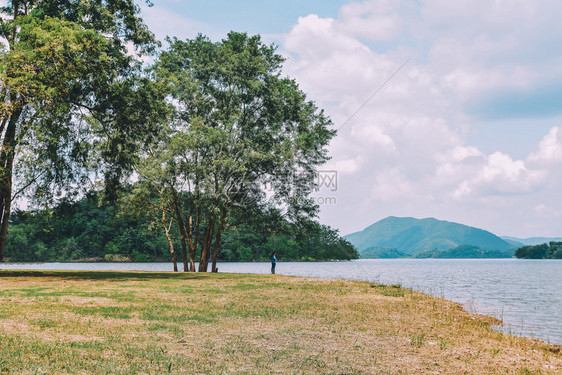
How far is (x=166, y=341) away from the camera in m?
8.87

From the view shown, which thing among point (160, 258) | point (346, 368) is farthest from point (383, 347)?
point (160, 258)

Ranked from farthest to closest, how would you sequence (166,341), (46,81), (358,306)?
(46,81)
(358,306)
(166,341)

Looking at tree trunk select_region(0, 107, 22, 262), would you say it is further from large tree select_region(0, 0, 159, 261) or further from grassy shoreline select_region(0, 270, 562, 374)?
grassy shoreline select_region(0, 270, 562, 374)

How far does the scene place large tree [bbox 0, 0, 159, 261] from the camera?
20719 millimetres

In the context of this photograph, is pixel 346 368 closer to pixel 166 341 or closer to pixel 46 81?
pixel 166 341

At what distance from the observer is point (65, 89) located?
21.6 m

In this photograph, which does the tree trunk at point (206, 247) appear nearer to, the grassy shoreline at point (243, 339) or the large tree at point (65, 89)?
the large tree at point (65, 89)

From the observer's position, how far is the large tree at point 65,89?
68.0ft

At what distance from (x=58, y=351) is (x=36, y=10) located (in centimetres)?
2246

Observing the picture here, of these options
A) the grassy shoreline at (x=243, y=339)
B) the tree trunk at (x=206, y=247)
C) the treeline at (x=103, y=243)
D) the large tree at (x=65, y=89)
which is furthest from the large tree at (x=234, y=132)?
the treeline at (x=103, y=243)

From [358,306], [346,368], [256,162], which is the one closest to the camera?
[346,368]

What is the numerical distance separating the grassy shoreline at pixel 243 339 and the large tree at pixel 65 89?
10.9 metres

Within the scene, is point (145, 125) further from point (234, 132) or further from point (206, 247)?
point (206, 247)

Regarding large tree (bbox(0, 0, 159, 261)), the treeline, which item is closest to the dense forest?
large tree (bbox(0, 0, 159, 261))
